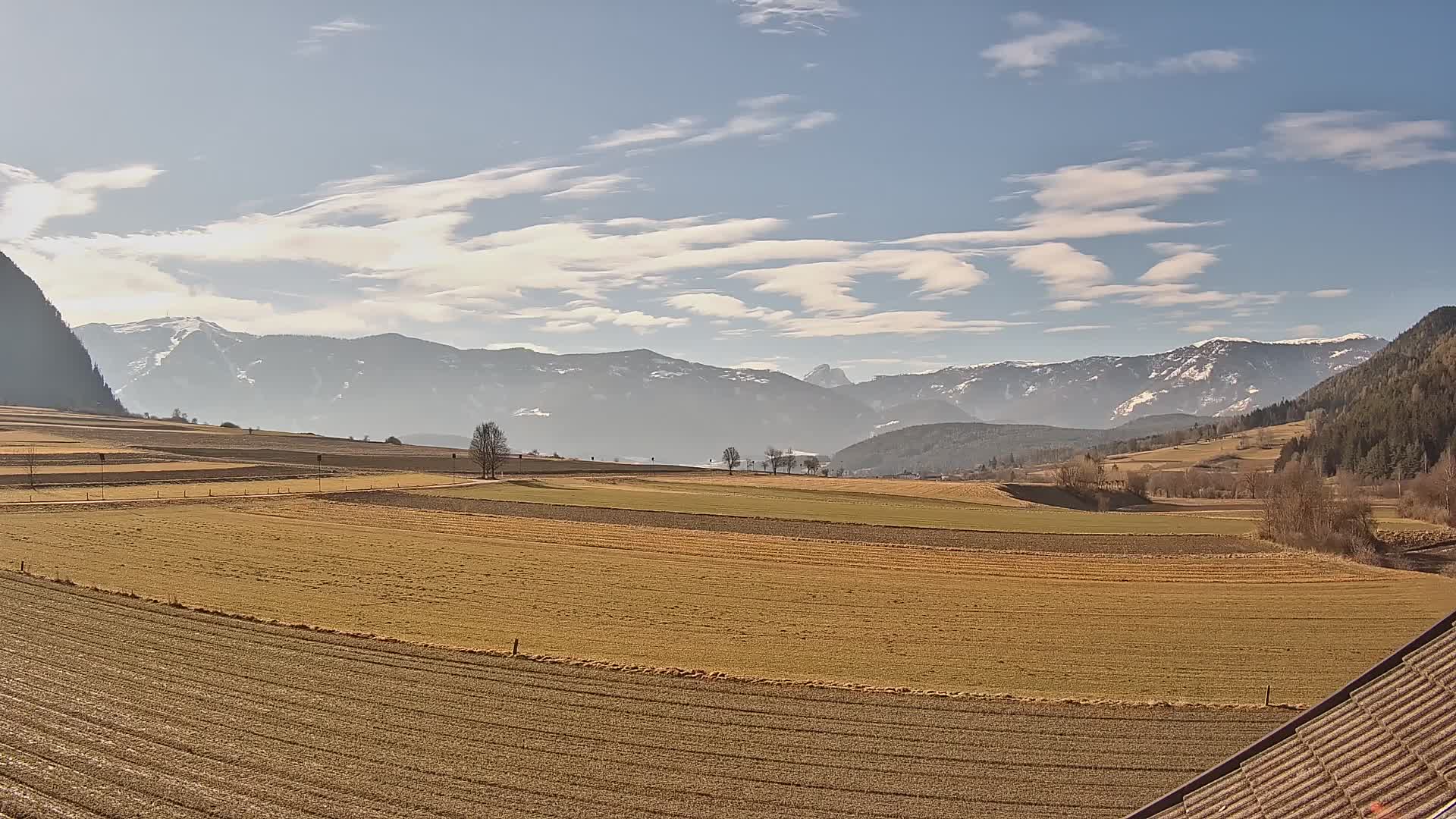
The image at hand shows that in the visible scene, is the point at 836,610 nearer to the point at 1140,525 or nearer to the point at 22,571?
the point at 22,571

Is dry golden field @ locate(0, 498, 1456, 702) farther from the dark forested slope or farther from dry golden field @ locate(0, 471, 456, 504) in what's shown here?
the dark forested slope

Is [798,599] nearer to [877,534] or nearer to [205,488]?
[877,534]

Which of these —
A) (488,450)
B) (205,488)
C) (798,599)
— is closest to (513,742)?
(798,599)

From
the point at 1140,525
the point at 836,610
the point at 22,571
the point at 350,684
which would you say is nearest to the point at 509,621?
the point at 350,684

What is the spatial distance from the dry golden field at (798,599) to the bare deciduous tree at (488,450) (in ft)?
199

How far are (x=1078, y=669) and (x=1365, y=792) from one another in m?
22.5

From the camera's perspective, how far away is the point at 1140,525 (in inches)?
3546

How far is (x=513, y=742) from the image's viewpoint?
23.5 meters

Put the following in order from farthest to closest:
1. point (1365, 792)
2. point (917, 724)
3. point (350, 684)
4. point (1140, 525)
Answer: point (1140, 525) < point (350, 684) < point (917, 724) < point (1365, 792)

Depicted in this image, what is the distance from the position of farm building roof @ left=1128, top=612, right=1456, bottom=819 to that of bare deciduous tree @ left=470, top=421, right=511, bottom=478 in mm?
123287

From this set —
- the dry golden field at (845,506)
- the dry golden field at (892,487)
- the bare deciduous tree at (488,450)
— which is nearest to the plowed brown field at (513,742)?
the dry golden field at (845,506)

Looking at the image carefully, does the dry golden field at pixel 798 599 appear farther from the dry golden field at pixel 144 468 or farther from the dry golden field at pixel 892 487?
the dry golden field at pixel 892 487

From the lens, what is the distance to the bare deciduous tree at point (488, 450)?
133500 mm

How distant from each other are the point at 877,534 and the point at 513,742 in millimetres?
54438
